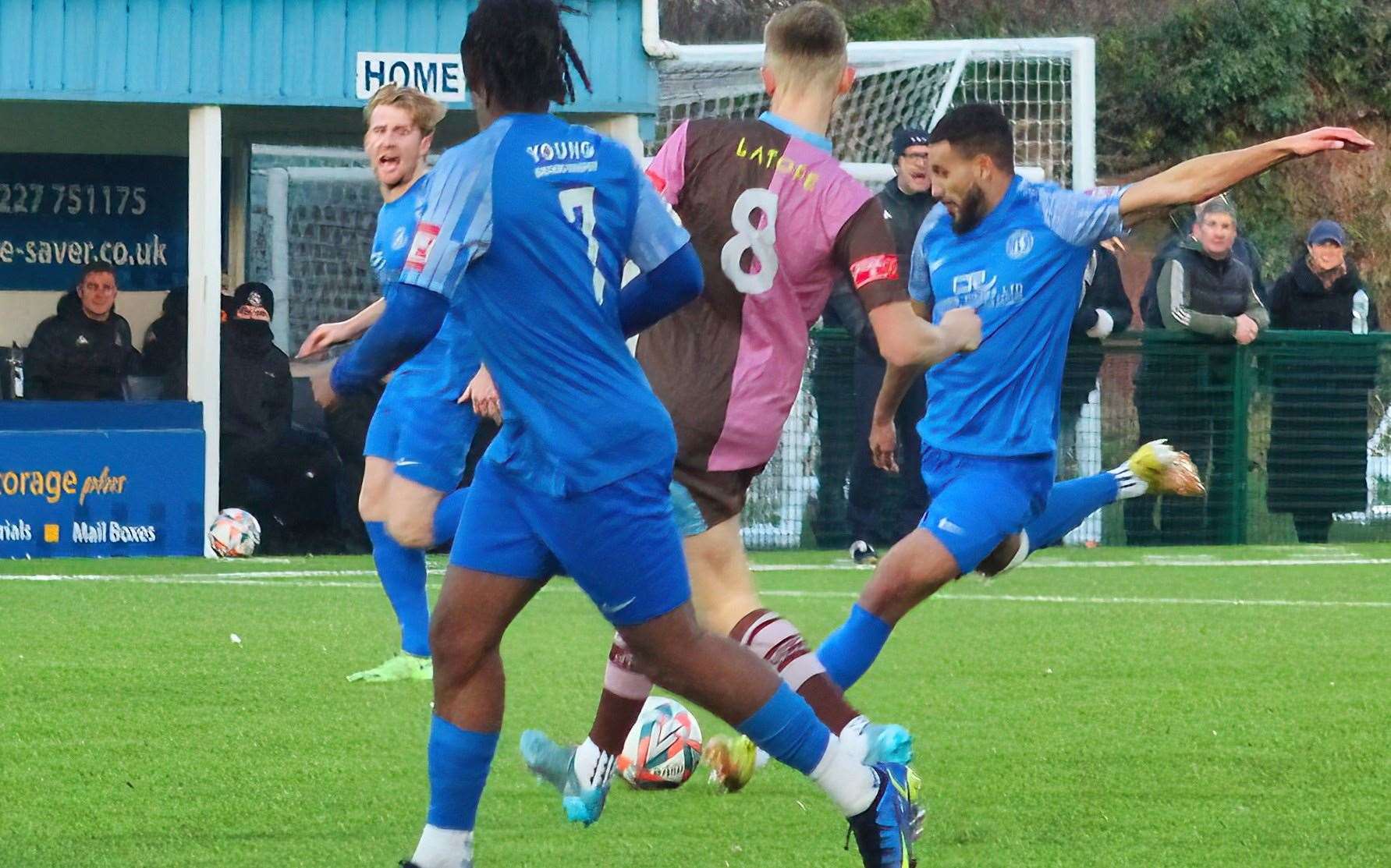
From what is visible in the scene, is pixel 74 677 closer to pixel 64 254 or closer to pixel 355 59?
pixel 355 59

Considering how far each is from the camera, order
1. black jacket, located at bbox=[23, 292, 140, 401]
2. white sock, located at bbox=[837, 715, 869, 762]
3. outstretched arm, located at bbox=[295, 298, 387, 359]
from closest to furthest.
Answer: white sock, located at bbox=[837, 715, 869, 762] → outstretched arm, located at bbox=[295, 298, 387, 359] → black jacket, located at bbox=[23, 292, 140, 401]

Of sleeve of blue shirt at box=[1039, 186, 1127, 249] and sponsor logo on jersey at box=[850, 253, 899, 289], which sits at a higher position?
sleeve of blue shirt at box=[1039, 186, 1127, 249]

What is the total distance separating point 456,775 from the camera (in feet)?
14.7

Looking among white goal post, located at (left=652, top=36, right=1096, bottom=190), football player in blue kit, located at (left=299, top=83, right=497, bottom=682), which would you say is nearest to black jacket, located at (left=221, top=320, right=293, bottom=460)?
white goal post, located at (left=652, top=36, right=1096, bottom=190)

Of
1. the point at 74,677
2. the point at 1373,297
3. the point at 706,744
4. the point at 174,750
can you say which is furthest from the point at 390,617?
the point at 1373,297

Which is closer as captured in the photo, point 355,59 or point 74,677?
point 74,677

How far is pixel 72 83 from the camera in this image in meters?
14.3

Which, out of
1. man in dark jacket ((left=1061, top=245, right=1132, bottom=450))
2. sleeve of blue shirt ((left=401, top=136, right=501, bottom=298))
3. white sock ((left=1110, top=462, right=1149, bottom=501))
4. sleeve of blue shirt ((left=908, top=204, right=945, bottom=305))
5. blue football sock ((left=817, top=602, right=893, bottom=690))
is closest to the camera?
sleeve of blue shirt ((left=401, top=136, right=501, bottom=298))

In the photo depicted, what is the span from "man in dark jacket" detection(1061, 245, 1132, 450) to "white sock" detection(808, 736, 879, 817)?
8982 millimetres

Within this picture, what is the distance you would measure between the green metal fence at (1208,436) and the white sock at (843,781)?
1012 cm

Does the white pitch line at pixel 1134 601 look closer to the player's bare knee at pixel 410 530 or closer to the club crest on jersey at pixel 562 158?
the player's bare knee at pixel 410 530

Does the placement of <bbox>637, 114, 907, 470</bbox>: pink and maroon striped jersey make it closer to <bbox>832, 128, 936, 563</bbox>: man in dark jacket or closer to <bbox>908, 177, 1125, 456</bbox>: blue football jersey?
<bbox>908, 177, 1125, 456</bbox>: blue football jersey

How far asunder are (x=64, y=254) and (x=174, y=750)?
41.6ft

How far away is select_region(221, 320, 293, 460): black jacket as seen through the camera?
1427 centimetres
